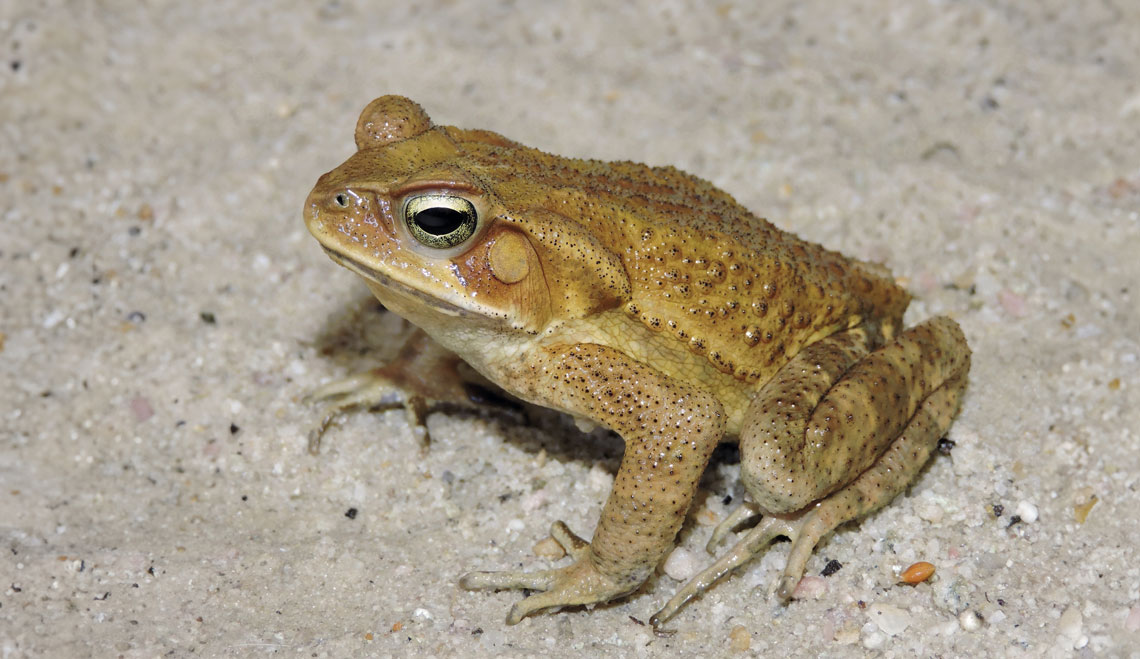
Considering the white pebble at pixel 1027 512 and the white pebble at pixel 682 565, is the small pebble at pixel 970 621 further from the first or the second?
the white pebble at pixel 682 565

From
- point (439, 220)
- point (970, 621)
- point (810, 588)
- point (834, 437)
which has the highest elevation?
point (439, 220)

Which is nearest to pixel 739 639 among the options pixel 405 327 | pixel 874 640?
pixel 874 640

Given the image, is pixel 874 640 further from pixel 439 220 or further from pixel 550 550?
pixel 439 220

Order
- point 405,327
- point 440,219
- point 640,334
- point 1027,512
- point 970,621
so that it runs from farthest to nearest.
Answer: point 405,327 < point 1027,512 < point 640,334 < point 970,621 < point 440,219

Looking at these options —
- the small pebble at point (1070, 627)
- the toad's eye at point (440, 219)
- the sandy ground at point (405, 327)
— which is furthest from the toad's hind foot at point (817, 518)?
the toad's eye at point (440, 219)

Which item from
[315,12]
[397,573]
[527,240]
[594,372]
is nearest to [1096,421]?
[594,372]

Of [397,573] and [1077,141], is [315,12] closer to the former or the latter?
[397,573]

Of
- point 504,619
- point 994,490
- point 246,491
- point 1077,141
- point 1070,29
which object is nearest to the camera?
point 504,619

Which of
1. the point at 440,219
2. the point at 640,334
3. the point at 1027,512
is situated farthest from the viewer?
the point at 1027,512
